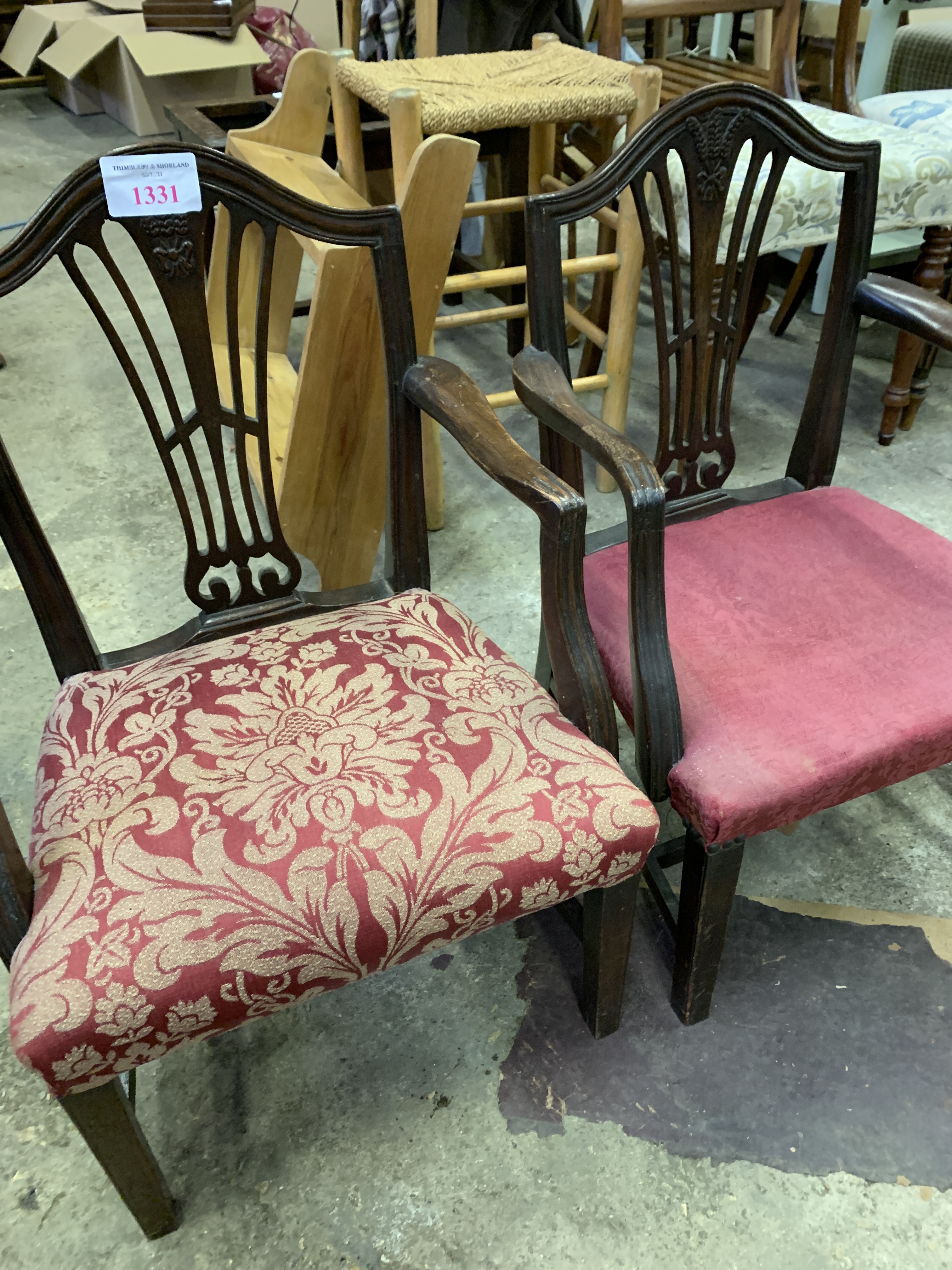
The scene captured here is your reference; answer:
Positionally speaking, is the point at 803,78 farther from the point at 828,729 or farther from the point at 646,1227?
the point at 646,1227

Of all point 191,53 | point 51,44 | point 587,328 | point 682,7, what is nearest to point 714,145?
point 587,328

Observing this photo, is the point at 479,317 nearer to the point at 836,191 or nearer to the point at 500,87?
the point at 500,87

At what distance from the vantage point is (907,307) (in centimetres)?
112

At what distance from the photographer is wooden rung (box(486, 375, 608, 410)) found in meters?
1.91

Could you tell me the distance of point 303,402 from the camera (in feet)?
5.01

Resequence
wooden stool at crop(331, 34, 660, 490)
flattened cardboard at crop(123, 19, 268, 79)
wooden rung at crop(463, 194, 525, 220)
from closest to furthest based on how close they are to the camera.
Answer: wooden stool at crop(331, 34, 660, 490), wooden rung at crop(463, 194, 525, 220), flattened cardboard at crop(123, 19, 268, 79)

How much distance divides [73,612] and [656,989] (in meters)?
0.87

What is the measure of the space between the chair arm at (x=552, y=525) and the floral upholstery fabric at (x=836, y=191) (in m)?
0.96

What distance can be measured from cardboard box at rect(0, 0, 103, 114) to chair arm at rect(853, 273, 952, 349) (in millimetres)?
4648

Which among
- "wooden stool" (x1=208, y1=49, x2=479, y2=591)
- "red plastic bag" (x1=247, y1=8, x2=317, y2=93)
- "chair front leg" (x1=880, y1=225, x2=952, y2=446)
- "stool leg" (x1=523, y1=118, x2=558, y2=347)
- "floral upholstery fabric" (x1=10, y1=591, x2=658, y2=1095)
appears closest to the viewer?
"floral upholstery fabric" (x1=10, y1=591, x2=658, y2=1095)

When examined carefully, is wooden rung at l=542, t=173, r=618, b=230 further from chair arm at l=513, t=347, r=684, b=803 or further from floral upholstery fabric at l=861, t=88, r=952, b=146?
chair arm at l=513, t=347, r=684, b=803

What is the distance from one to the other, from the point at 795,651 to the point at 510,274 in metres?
1.16

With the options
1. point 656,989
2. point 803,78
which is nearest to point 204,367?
point 656,989

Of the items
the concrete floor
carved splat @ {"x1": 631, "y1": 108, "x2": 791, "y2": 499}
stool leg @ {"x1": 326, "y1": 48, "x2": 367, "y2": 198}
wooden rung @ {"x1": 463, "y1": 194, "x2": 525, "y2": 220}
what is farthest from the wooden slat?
the concrete floor
